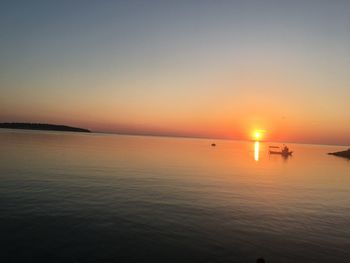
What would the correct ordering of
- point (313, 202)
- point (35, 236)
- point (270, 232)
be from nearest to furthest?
point (35, 236), point (270, 232), point (313, 202)

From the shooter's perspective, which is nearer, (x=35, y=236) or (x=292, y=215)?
(x=35, y=236)

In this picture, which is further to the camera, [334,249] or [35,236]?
[334,249]

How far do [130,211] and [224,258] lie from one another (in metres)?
11.2

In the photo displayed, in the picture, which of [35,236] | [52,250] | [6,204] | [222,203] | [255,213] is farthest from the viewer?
[222,203]

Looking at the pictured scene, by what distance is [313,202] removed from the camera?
3584 centimetres

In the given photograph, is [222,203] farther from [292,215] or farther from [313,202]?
[313,202]

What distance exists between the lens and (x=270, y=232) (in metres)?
22.5

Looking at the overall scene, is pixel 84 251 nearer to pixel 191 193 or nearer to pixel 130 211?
pixel 130 211

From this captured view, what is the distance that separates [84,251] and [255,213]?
1771 centimetres

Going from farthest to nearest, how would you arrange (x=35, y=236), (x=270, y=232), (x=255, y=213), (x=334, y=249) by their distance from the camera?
(x=255, y=213) → (x=270, y=232) → (x=334, y=249) → (x=35, y=236)

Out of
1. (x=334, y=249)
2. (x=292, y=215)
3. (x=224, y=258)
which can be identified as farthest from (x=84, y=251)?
(x=292, y=215)

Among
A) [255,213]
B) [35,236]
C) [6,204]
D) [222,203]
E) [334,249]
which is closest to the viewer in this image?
[35,236]

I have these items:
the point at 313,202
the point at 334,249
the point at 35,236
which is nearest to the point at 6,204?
the point at 35,236

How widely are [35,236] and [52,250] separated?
2.55 meters
